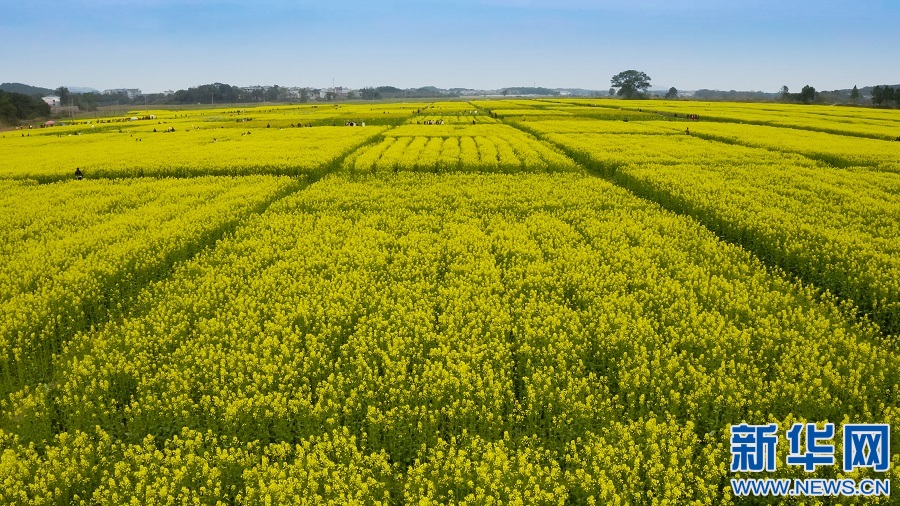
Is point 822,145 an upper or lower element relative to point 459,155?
upper

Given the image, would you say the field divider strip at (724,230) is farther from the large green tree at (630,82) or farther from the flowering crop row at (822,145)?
the large green tree at (630,82)

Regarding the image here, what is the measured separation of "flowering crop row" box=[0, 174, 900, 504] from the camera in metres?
5.67

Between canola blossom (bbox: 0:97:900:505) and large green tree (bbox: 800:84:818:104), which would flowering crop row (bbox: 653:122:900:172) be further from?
large green tree (bbox: 800:84:818:104)

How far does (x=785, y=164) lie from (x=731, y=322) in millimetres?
19938

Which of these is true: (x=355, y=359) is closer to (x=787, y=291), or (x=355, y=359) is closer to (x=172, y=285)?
(x=172, y=285)

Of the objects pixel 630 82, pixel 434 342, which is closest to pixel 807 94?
pixel 630 82

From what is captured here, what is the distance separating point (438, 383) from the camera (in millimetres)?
7074

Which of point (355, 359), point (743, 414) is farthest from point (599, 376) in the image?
point (355, 359)

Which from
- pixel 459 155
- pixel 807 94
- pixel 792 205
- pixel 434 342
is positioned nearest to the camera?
pixel 434 342

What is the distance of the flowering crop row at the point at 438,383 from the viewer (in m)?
5.67

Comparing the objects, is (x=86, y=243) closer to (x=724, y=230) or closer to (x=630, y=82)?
(x=724, y=230)

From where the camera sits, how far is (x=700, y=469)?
5746 millimetres

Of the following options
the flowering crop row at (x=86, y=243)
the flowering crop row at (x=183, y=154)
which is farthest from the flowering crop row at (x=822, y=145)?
the flowering crop row at (x=86, y=243)

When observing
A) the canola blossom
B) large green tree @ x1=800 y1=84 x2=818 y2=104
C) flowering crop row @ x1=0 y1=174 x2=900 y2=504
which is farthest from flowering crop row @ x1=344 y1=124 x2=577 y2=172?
large green tree @ x1=800 y1=84 x2=818 y2=104
